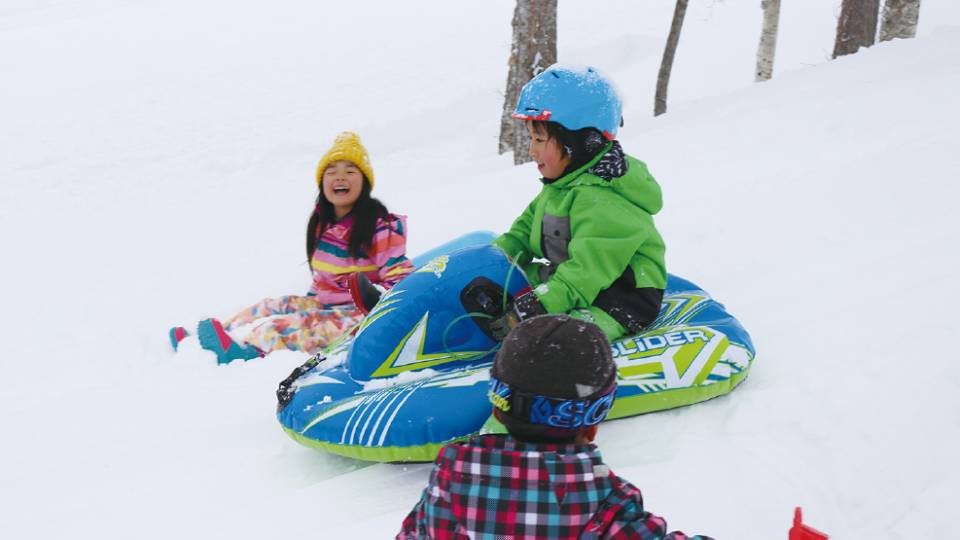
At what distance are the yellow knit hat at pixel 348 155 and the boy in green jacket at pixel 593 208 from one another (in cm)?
148

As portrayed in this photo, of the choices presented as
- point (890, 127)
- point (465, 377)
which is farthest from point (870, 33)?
point (465, 377)

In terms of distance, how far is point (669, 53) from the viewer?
11289mm

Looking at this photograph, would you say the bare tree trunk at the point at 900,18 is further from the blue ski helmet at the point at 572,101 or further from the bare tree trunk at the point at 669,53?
the blue ski helmet at the point at 572,101

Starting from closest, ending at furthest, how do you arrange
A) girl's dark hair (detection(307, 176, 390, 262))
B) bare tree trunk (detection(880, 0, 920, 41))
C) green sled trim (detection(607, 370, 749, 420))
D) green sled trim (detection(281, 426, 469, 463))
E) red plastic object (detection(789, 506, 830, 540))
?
red plastic object (detection(789, 506, 830, 540))
green sled trim (detection(281, 426, 469, 463))
green sled trim (detection(607, 370, 749, 420))
girl's dark hair (detection(307, 176, 390, 262))
bare tree trunk (detection(880, 0, 920, 41))

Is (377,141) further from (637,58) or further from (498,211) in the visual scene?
(498,211)

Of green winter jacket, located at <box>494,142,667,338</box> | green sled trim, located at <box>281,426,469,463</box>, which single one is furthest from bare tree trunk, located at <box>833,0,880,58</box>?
green sled trim, located at <box>281,426,469,463</box>

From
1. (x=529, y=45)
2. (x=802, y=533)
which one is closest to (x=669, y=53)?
(x=529, y=45)

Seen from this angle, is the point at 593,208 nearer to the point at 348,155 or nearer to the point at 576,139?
the point at 576,139

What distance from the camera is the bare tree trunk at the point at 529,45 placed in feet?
28.4

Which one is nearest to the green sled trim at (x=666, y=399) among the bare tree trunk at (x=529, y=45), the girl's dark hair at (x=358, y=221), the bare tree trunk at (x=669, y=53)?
the girl's dark hair at (x=358, y=221)

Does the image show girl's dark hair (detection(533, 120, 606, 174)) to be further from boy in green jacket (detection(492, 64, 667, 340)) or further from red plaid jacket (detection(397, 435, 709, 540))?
red plaid jacket (detection(397, 435, 709, 540))

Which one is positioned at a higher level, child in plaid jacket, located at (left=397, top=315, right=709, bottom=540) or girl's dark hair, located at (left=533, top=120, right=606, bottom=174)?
girl's dark hair, located at (left=533, top=120, right=606, bottom=174)

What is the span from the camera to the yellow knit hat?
15.4 ft

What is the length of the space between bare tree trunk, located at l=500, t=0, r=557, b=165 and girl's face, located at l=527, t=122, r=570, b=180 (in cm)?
511
